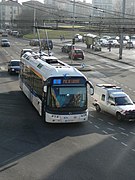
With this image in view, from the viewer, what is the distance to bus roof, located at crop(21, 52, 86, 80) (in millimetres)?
18316

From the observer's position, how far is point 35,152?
14.4 metres

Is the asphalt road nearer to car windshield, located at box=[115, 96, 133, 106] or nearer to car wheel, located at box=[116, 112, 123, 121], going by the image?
car wheel, located at box=[116, 112, 123, 121]

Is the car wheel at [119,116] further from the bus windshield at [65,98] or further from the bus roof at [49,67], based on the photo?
the bus roof at [49,67]

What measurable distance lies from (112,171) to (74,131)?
4916mm

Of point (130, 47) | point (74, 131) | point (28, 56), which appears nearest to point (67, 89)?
point (74, 131)

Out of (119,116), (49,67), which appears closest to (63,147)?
(119,116)

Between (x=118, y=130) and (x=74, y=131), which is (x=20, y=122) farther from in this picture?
(x=118, y=130)

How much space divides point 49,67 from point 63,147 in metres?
5.61

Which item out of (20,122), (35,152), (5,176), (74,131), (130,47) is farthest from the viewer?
(130,47)

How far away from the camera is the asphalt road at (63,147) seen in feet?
41.0

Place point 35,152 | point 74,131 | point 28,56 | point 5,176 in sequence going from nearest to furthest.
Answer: point 5,176 → point 35,152 → point 74,131 → point 28,56

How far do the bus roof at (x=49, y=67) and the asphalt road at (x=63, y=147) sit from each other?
2397mm

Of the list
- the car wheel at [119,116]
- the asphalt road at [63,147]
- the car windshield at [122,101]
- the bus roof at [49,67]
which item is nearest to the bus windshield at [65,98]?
the bus roof at [49,67]

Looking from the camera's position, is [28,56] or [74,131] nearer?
[74,131]
